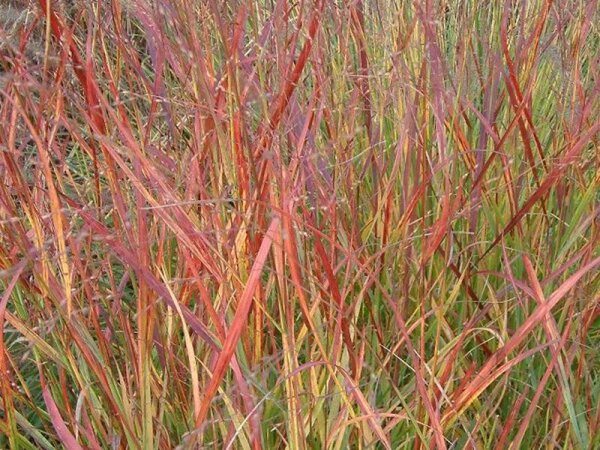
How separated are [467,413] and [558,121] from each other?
0.69 metres

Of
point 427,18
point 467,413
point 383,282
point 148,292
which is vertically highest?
point 427,18

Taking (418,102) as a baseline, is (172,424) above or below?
below

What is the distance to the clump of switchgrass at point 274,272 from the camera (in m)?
1.05

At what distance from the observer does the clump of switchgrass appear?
1047mm

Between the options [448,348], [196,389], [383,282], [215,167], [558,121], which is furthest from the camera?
[558,121]

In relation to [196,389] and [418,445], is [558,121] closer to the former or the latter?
[418,445]

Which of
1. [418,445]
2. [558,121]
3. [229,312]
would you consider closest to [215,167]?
[229,312]

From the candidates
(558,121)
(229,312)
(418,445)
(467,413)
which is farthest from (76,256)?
(558,121)

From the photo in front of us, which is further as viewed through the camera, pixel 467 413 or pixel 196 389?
pixel 467 413

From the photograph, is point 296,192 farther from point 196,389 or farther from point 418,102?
point 418,102

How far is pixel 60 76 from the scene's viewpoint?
1.07 meters

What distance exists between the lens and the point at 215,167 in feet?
4.30

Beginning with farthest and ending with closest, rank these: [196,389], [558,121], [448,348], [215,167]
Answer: [558,121] < [215,167] < [448,348] < [196,389]

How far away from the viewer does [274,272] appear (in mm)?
1015
